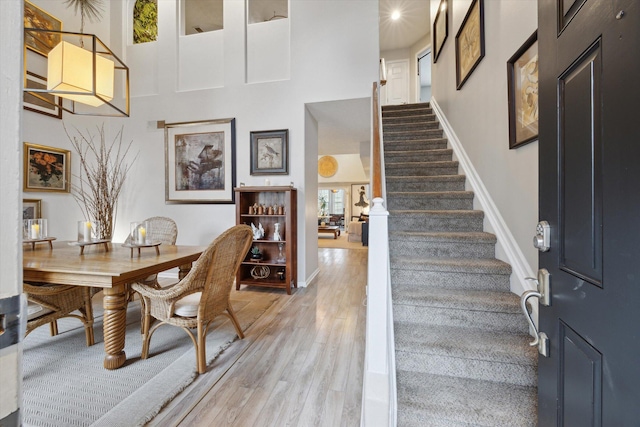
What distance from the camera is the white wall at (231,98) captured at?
3523mm

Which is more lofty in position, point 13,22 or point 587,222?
point 13,22

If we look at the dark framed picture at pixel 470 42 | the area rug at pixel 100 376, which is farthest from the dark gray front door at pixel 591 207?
the dark framed picture at pixel 470 42

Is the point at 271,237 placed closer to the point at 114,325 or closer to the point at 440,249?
the point at 114,325

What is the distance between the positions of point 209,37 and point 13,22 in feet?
14.8

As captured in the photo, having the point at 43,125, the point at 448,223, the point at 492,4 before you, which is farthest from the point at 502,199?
the point at 43,125

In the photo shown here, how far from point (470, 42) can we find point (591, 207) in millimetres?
2855

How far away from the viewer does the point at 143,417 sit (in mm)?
1416

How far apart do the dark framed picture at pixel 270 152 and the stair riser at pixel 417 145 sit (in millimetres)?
1381

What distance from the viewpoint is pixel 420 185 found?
2.76 m

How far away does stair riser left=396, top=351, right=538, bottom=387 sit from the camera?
1.40 m

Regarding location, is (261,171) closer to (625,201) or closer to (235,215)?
(235,215)

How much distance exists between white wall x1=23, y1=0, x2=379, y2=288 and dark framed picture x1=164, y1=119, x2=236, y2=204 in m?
0.12

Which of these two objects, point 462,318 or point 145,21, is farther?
point 145,21

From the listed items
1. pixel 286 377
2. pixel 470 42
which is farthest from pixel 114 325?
pixel 470 42
